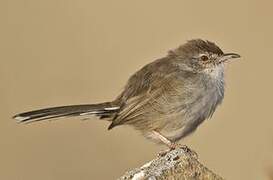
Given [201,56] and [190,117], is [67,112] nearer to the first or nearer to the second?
[190,117]

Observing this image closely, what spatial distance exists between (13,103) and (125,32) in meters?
2.58

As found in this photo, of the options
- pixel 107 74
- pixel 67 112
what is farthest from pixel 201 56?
pixel 107 74

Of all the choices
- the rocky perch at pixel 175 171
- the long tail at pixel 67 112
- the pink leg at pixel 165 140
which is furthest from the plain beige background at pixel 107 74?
the rocky perch at pixel 175 171

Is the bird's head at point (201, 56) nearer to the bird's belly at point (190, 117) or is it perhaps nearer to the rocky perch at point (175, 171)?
the bird's belly at point (190, 117)

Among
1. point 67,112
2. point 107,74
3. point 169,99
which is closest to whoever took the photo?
point 169,99

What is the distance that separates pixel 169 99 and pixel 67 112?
3.35 ft

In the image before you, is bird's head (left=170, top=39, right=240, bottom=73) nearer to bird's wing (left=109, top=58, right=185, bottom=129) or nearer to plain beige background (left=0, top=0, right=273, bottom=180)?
bird's wing (left=109, top=58, right=185, bottom=129)

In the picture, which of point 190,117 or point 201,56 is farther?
point 201,56

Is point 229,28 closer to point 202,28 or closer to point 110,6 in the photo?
point 202,28

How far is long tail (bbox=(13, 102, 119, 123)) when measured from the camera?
7934 millimetres

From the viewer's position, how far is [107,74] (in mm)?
12898

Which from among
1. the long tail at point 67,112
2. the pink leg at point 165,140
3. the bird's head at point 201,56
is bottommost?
the pink leg at point 165,140

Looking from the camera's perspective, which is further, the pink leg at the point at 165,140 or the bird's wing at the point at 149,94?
the bird's wing at the point at 149,94

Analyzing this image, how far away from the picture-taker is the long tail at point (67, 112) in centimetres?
793
